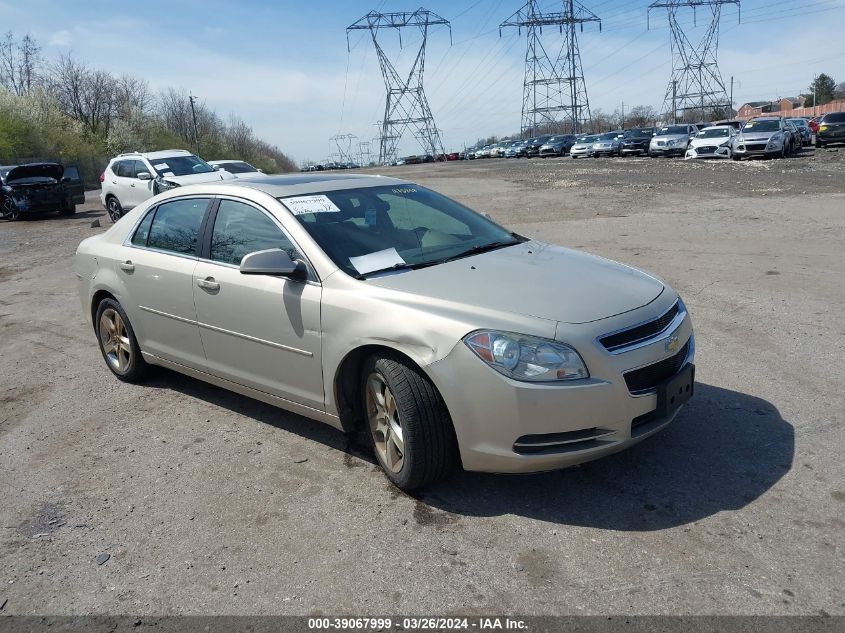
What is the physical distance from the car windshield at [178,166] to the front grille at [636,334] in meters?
16.6

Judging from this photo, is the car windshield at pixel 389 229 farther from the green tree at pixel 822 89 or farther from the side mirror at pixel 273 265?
the green tree at pixel 822 89

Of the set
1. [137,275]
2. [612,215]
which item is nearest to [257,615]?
[137,275]

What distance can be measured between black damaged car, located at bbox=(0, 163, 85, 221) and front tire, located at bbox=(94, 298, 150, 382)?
1815cm

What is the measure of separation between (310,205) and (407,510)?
1940mm

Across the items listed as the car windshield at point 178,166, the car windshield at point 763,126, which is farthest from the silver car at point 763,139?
the car windshield at point 178,166

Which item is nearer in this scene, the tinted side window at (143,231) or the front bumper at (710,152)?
the tinted side window at (143,231)

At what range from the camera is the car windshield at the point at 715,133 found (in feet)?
104

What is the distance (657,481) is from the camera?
3.59 m

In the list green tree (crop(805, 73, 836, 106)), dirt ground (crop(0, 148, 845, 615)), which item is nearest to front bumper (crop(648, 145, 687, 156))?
dirt ground (crop(0, 148, 845, 615))

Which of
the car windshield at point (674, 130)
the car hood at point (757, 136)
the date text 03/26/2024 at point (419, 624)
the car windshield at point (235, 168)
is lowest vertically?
the date text 03/26/2024 at point (419, 624)

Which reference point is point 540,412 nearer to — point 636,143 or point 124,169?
point 124,169

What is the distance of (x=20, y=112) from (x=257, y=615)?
56486mm

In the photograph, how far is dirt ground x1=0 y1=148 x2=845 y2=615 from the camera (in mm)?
2846

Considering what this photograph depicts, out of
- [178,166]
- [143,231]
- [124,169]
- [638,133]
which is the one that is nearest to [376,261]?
[143,231]
